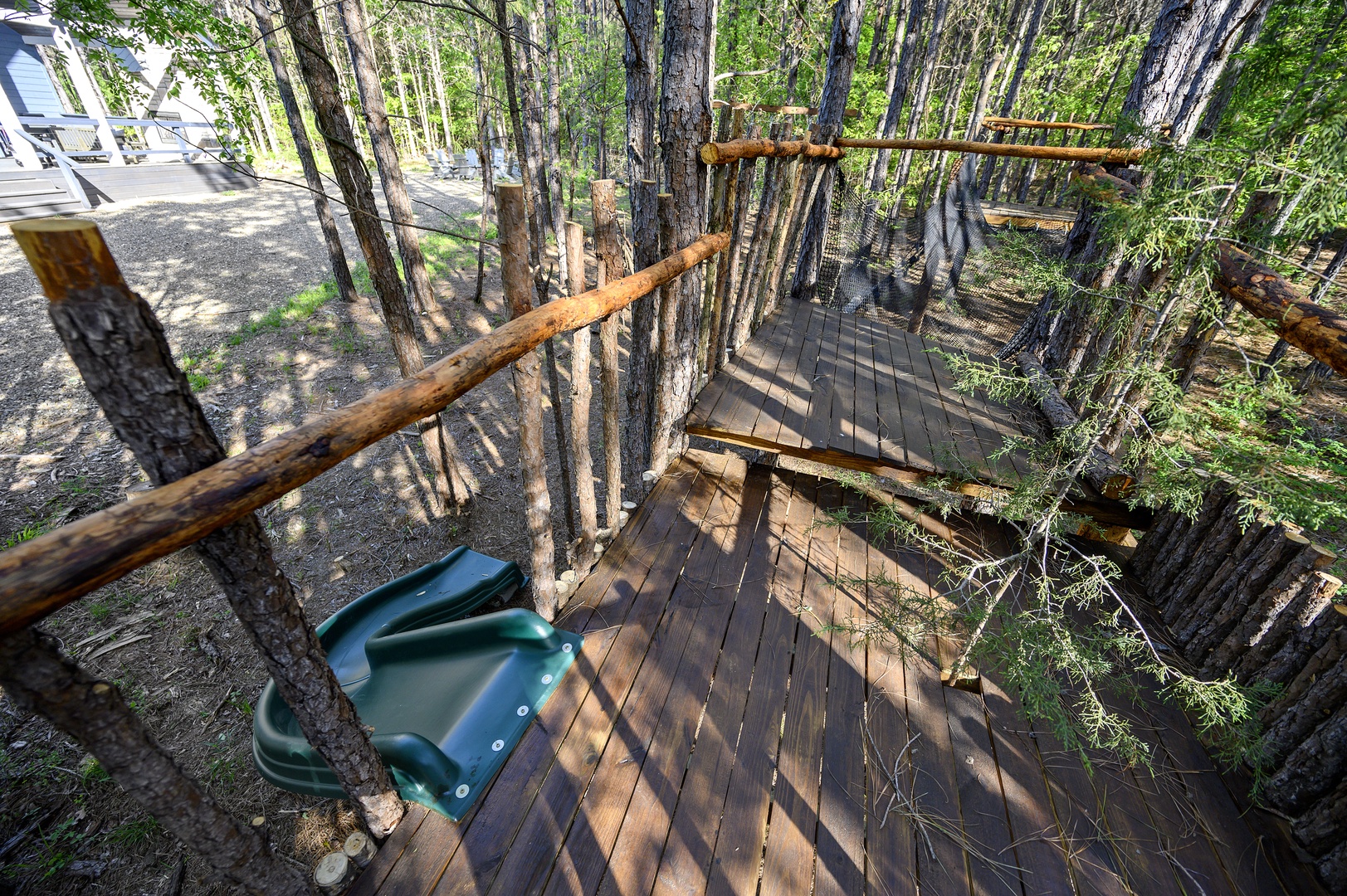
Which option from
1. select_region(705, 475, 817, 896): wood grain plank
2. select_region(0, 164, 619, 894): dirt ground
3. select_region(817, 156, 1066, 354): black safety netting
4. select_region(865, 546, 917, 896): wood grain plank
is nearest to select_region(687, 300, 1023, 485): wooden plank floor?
select_region(705, 475, 817, 896): wood grain plank

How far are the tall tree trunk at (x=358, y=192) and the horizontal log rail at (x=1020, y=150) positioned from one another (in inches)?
114

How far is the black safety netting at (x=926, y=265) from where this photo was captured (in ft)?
25.8

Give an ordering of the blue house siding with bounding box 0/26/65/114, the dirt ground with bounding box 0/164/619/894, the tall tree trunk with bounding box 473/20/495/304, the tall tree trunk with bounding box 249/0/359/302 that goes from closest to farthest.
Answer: the dirt ground with bounding box 0/164/619/894
the tall tree trunk with bounding box 249/0/359/302
the tall tree trunk with bounding box 473/20/495/304
the blue house siding with bounding box 0/26/65/114

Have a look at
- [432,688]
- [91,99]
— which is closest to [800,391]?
[432,688]

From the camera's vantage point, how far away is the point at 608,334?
2.59 metres

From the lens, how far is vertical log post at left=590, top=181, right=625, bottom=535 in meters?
2.41

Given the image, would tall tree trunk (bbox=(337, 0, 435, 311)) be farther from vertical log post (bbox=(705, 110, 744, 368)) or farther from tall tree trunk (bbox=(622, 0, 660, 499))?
vertical log post (bbox=(705, 110, 744, 368))

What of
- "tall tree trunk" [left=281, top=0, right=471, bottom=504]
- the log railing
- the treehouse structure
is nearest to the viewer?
the treehouse structure

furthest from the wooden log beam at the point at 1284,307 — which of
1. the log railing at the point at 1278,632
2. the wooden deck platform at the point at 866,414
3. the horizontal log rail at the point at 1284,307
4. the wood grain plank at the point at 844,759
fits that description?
the wood grain plank at the point at 844,759

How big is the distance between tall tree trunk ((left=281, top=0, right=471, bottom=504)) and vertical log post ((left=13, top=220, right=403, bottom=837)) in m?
3.00

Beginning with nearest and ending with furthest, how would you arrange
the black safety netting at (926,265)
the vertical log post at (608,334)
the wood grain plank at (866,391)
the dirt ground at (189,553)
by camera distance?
the vertical log post at (608,334)
the dirt ground at (189,553)
the wood grain plank at (866,391)
the black safety netting at (926,265)

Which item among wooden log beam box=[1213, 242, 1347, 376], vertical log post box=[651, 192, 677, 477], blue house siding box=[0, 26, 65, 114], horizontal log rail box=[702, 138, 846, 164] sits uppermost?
blue house siding box=[0, 26, 65, 114]

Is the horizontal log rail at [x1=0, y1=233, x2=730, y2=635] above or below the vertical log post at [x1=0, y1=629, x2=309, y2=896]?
above

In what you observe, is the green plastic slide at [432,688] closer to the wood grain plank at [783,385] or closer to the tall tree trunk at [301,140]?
the wood grain plank at [783,385]
